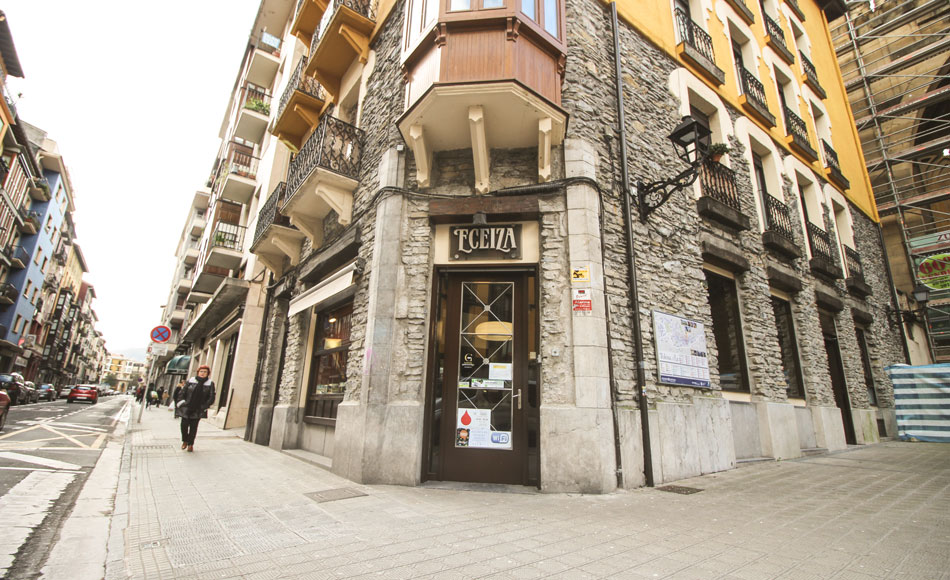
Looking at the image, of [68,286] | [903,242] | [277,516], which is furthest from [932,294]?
[68,286]

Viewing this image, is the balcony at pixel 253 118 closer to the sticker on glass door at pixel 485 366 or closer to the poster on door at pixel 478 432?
the sticker on glass door at pixel 485 366

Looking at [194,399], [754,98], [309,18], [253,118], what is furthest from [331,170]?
[253,118]

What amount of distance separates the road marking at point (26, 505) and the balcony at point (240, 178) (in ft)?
48.7

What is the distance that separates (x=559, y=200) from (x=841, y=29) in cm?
2337

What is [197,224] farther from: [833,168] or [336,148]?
[833,168]

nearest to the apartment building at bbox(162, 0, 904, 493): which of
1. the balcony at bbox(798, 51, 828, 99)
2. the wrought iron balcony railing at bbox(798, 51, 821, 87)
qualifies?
the balcony at bbox(798, 51, 828, 99)

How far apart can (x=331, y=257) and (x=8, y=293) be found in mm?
38523

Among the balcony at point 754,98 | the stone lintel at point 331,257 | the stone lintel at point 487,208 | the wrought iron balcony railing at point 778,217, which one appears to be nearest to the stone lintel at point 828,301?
→ the wrought iron balcony railing at point 778,217

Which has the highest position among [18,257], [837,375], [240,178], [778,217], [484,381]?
[18,257]

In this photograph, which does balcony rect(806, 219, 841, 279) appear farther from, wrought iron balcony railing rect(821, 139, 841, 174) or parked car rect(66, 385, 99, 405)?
parked car rect(66, 385, 99, 405)

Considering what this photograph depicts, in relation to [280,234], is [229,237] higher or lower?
higher

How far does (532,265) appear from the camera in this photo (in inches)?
244

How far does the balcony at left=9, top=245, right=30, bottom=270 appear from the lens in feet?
100

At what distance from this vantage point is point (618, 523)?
3865mm
